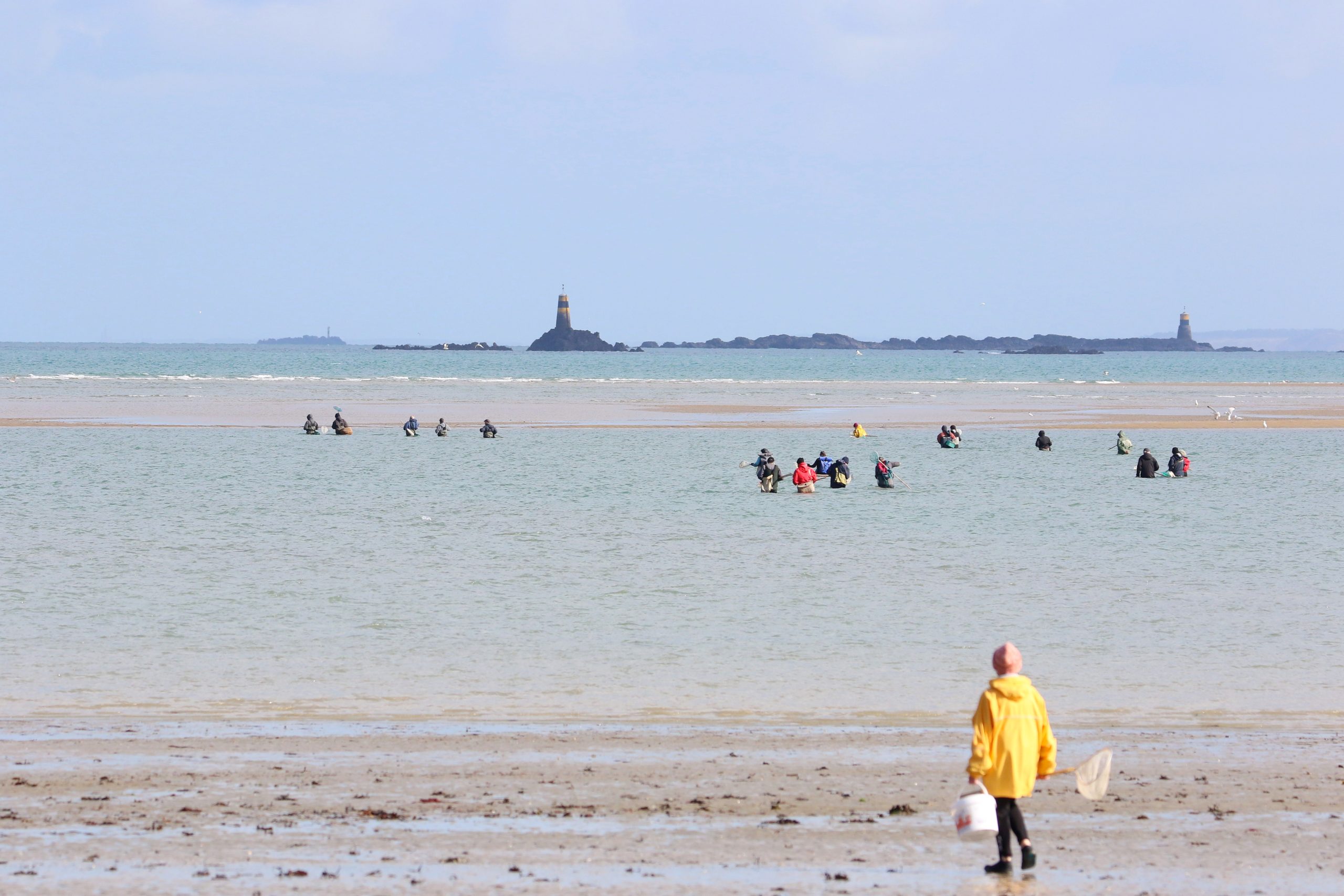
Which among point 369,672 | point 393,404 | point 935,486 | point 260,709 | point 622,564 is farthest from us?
point 393,404

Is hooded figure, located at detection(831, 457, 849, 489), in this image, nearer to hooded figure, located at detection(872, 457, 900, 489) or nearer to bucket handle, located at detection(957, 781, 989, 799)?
hooded figure, located at detection(872, 457, 900, 489)

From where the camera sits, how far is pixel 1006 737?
28.4 feet

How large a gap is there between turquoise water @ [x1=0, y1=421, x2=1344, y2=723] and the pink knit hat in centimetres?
504

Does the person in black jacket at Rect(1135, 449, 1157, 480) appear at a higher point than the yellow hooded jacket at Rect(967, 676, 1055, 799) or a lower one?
lower

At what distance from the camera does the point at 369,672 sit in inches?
613

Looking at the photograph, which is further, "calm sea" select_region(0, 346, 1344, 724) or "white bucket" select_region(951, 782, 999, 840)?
"calm sea" select_region(0, 346, 1344, 724)

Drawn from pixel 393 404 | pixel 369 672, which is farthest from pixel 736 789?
pixel 393 404

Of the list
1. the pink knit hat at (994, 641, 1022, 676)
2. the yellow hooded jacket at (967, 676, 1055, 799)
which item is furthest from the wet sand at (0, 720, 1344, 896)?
the pink knit hat at (994, 641, 1022, 676)

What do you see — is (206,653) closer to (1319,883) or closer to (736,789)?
(736,789)

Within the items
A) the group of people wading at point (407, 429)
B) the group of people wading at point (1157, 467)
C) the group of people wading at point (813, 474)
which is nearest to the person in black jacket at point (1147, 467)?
the group of people wading at point (1157, 467)

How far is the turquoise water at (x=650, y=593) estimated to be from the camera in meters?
14.7

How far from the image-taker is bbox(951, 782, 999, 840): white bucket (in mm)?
8484

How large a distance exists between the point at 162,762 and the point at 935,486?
100 ft

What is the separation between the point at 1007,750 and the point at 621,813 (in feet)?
8.82
